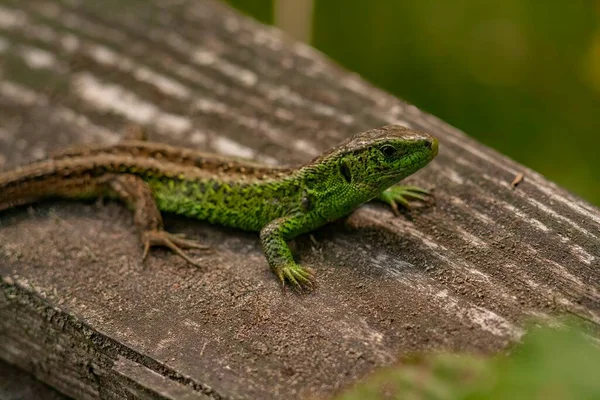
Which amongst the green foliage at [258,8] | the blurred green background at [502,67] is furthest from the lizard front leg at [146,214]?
the green foliage at [258,8]

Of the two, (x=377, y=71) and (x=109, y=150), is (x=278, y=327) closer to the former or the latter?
(x=109, y=150)

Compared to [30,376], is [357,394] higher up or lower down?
higher up

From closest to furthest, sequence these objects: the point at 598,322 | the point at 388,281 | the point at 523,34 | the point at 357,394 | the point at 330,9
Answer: the point at 357,394
the point at 598,322
the point at 388,281
the point at 523,34
the point at 330,9

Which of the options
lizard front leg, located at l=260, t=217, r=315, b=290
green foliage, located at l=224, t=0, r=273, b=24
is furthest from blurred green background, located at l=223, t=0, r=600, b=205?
lizard front leg, located at l=260, t=217, r=315, b=290

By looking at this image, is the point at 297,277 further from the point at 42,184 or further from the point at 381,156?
the point at 42,184

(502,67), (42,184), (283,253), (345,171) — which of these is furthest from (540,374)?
(502,67)

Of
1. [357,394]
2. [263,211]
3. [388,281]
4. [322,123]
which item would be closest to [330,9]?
[322,123]

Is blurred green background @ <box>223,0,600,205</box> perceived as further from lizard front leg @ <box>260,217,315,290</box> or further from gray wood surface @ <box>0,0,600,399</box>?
lizard front leg @ <box>260,217,315,290</box>
